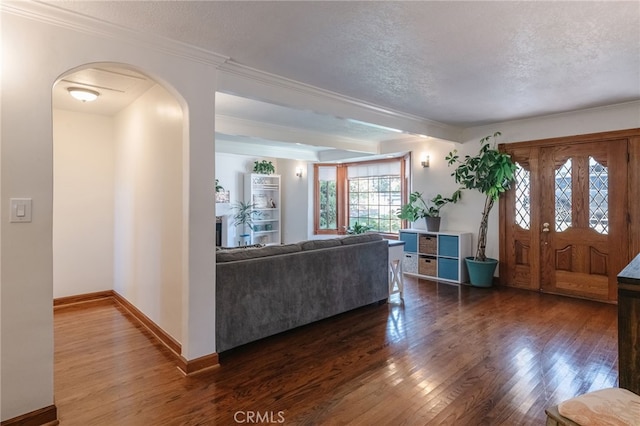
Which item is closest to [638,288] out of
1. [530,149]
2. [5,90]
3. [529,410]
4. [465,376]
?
[529,410]

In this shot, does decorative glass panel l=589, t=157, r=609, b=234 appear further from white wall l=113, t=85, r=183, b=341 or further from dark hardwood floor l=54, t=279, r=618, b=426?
white wall l=113, t=85, r=183, b=341

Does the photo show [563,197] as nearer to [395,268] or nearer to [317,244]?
[395,268]

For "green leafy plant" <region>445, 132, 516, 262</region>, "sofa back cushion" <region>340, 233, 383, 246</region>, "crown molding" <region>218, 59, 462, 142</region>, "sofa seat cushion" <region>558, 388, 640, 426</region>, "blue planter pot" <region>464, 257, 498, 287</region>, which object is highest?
"crown molding" <region>218, 59, 462, 142</region>

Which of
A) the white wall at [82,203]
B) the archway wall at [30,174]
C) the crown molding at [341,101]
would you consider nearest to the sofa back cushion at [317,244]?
the crown molding at [341,101]

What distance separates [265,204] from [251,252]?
5.16 meters

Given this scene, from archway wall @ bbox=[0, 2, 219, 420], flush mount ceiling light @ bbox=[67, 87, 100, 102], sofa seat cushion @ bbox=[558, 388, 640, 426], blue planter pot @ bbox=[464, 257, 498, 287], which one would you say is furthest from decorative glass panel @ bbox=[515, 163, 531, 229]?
flush mount ceiling light @ bbox=[67, 87, 100, 102]

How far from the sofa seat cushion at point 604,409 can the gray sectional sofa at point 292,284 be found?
2.21 m

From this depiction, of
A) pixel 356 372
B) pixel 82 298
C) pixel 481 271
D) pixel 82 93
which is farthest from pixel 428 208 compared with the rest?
pixel 82 298

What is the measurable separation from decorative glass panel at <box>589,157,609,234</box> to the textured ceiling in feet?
3.29

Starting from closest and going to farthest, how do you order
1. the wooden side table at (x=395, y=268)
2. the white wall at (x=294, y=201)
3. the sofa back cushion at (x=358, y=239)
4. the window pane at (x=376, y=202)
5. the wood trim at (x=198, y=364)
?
1. the wood trim at (x=198, y=364)
2. the sofa back cushion at (x=358, y=239)
3. the wooden side table at (x=395, y=268)
4. the window pane at (x=376, y=202)
5. the white wall at (x=294, y=201)

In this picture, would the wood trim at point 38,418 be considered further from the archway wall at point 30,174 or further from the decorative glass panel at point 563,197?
the decorative glass panel at point 563,197

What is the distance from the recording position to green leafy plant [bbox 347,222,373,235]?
7203 mm

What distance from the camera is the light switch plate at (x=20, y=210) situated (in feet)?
6.02

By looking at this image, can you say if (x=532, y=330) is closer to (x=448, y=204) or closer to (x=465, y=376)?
(x=465, y=376)
